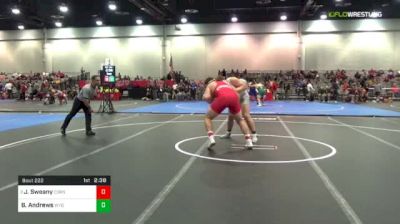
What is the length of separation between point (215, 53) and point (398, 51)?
557 inches

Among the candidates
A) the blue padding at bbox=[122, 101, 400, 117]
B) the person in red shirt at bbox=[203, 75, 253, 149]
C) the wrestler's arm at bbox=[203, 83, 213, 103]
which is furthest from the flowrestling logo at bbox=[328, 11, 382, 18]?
the wrestler's arm at bbox=[203, 83, 213, 103]

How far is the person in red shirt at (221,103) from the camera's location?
8305mm

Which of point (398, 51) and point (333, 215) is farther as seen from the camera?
point (398, 51)

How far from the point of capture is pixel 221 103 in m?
8.28

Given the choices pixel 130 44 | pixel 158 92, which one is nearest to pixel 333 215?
pixel 158 92

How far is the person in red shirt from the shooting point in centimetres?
830

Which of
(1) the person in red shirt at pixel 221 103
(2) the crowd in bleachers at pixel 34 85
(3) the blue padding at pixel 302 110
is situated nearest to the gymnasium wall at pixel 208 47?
(2) the crowd in bleachers at pixel 34 85

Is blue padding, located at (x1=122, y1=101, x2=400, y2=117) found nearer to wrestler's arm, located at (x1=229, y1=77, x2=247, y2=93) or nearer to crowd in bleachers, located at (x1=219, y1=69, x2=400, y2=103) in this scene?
crowd in bleachers, located at (x1=219, y1=69, x2=400, y2=103)

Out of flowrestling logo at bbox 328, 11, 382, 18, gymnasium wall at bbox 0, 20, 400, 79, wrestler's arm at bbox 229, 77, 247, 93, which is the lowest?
wrestler's arm at bbox 229, 77, 247, 93

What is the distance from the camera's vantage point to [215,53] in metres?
33.7

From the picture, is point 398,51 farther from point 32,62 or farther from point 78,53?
point 32,62

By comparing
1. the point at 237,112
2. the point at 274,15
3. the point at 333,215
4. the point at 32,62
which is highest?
the point at 274,15
